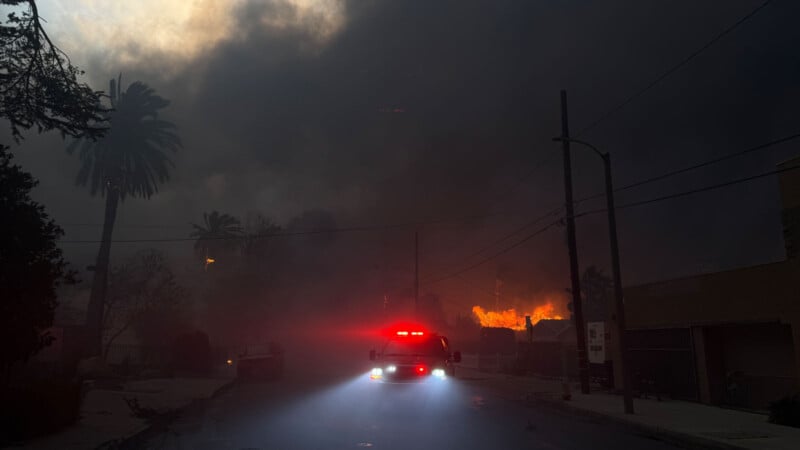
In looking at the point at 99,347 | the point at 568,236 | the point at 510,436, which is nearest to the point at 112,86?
the point at 99,347

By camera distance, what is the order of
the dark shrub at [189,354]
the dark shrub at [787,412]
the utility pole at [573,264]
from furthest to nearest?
the dark shrub at [189,354]
the utility pole at [573,264]
the dark shrub at [787,412]

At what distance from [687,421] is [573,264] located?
11126mm

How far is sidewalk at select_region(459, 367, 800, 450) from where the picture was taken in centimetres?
1242

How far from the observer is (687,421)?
15930mm

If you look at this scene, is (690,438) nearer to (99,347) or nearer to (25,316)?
(25,316)

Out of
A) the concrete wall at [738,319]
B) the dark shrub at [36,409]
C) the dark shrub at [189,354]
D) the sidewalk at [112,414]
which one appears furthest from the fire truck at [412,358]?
the dark shrub at [189,354]

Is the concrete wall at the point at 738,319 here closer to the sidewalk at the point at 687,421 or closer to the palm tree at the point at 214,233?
the sidewalk at the point at 687,421

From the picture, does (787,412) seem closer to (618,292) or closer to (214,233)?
(618,292)

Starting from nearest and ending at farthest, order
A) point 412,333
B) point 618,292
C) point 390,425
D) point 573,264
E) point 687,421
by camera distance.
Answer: point 390,425 → point 687,421 → point 412,333 → point 618,292 → point 573,264

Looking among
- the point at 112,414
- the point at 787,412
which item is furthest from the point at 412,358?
the point at 787,412

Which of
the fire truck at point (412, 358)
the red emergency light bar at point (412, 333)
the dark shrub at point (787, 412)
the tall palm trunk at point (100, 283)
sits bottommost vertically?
the dark shrub at point (787, 412)

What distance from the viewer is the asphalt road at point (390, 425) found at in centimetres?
1090

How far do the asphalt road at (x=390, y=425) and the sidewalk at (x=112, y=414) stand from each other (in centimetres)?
80

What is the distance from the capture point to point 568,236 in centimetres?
2652
